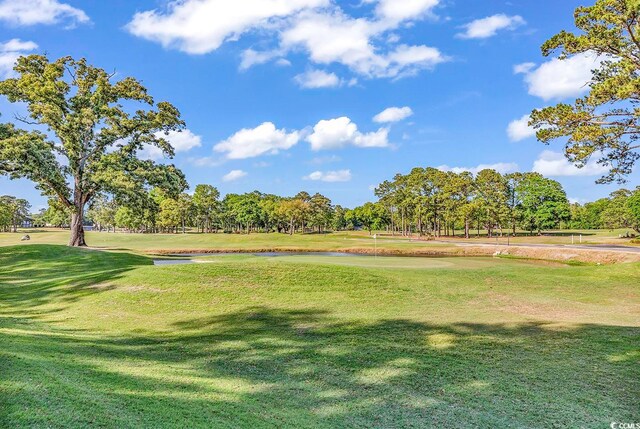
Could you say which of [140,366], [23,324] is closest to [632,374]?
[140,366]

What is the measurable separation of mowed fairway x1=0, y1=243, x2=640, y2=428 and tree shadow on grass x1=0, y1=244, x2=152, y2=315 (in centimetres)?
20

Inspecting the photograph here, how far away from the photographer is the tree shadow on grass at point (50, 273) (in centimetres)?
1537

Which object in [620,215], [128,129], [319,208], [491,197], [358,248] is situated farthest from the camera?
[319,208]

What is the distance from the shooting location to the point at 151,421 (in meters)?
4.61

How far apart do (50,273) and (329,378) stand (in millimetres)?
19173

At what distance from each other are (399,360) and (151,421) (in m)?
4.62

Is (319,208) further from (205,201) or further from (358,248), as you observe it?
(358,248)

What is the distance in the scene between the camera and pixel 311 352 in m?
8.31

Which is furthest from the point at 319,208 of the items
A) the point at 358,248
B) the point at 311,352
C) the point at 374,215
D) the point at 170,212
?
the point at 311,352

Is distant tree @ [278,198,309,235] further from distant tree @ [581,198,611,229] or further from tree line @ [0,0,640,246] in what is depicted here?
distant tree @ [581,198,611,229]

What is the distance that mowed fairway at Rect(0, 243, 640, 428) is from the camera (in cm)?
512

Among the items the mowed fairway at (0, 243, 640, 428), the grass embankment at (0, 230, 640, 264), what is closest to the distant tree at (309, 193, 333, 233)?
the grass embankment at (0, 230, 640, 264)

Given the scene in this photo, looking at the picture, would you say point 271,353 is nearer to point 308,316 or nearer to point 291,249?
point 308,316

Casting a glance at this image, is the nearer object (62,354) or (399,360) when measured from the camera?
(62,354)
